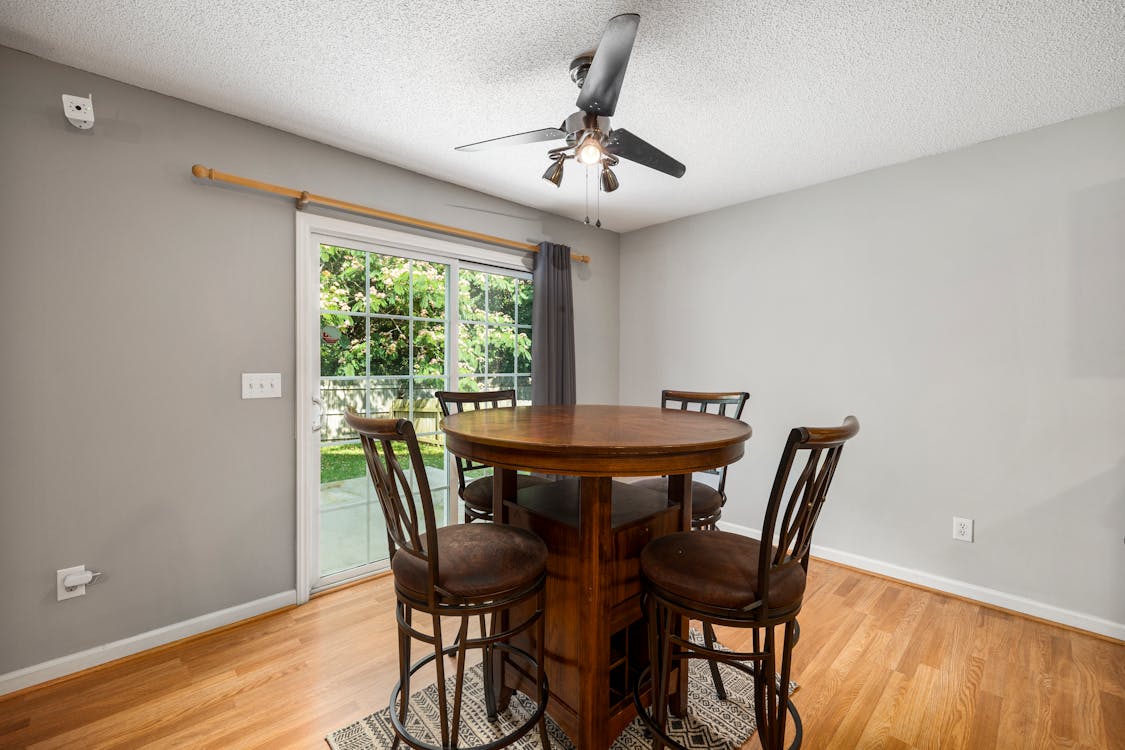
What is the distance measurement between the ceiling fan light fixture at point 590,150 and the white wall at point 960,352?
6.93 ft

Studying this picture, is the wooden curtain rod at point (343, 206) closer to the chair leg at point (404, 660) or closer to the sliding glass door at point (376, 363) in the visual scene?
the sliding glass door at point (376, 363)

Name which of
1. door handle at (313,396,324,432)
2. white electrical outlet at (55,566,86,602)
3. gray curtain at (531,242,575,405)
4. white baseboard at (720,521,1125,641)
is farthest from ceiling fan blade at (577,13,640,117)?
white baseboard at (720,521,1125,641)

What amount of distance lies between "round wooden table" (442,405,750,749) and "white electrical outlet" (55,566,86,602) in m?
1.69

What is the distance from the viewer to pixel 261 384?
239 centimetres

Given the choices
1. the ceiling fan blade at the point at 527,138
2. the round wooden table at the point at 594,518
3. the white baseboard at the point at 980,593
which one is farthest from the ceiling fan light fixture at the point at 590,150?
the white baseboard at the point at 980,593

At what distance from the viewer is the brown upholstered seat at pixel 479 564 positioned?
4.26 feet

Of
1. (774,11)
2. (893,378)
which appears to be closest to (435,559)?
(774,11)

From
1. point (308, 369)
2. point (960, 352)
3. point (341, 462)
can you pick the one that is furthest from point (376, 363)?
point (960, 352)

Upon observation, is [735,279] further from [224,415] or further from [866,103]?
[224,415]

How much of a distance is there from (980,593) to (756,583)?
226 cm

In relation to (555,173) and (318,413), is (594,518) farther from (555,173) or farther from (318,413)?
(318,413)

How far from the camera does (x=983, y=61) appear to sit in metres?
1.89

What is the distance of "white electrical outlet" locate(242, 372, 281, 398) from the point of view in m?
2.35

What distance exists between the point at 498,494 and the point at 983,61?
254cm
